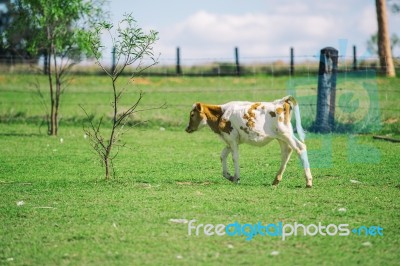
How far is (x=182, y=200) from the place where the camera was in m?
9.77

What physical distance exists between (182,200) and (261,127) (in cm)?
213

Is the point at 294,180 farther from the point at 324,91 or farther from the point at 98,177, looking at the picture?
the point at 324,91

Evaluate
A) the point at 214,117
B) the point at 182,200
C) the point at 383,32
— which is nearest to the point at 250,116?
the point at 214,117

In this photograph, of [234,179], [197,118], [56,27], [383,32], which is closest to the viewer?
[234,179]

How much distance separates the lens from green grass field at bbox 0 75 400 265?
7152mm

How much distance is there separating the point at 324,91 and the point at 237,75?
567 inches

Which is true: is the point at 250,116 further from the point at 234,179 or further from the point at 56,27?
the point at 56,27

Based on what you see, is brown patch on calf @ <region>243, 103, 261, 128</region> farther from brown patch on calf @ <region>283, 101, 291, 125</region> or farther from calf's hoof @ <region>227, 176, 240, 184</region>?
calf's hoof @ <region>227, 176, 240, 184</region>

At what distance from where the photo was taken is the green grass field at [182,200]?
715cm

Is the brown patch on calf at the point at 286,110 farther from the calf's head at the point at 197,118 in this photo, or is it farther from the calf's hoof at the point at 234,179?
the calf's head at the point at 197,118

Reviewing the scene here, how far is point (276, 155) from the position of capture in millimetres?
14820

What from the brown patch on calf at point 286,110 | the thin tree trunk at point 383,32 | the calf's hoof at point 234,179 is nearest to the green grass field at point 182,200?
the calf's hoof at point 234,179

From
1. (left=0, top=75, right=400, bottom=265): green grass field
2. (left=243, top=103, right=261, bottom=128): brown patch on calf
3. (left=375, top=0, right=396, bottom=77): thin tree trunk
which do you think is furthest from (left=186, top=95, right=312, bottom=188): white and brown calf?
(left=375, top=0, right=396, bottom=77): thin tree trunk

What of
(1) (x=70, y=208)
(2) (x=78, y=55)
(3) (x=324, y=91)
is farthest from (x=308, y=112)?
(1) (x=70, y=208)
